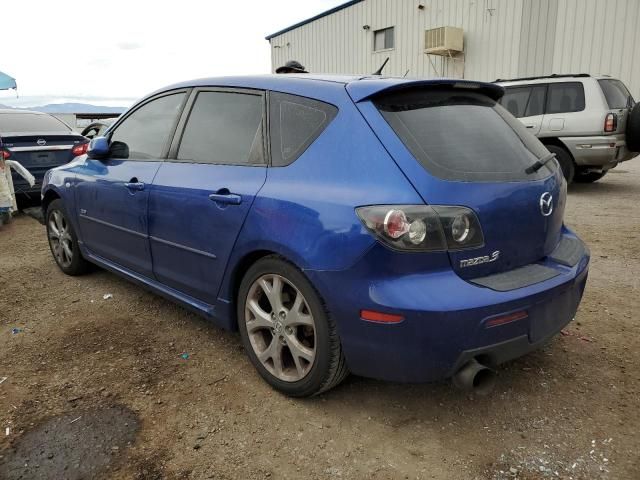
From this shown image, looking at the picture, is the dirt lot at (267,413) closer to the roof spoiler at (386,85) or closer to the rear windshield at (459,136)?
the rear windshield at (459,136)

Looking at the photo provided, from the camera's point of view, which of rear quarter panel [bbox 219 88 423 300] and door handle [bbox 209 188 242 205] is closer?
rear quarter panel [bbox 219 88 423 300]

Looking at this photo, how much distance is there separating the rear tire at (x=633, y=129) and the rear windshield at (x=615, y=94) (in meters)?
0.23

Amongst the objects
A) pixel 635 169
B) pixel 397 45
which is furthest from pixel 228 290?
pixel 397 45

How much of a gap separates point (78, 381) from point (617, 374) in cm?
293

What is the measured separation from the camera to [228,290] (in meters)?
2.77

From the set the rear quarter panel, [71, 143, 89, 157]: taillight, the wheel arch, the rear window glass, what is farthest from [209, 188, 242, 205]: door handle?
the rear window glass

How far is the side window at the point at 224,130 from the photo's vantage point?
274 cm

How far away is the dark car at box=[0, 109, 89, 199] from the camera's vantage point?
7324mm

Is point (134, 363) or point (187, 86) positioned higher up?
point (187, 86)

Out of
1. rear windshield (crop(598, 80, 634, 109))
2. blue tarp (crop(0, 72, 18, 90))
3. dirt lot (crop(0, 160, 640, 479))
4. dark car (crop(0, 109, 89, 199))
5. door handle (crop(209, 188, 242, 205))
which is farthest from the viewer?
blue tarp (crop(0, 72, 18, 90))

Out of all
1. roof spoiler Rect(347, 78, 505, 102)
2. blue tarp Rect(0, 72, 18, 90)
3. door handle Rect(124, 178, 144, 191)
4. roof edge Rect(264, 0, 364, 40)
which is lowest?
door handle Rect(124, 178, 144, 191)

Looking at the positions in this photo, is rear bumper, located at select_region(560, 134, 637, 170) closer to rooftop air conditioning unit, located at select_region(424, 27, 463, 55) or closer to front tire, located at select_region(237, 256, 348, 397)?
front tire, located at select_region(237, 256, 348, 397)

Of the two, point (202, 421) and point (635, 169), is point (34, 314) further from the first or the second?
point (635, 169)

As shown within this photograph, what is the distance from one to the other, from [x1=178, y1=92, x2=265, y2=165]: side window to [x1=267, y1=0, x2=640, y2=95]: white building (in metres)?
13.9
